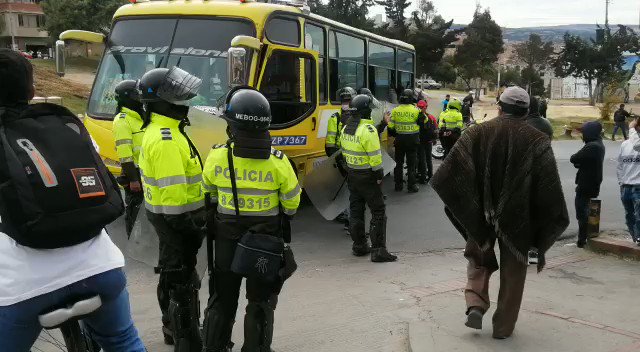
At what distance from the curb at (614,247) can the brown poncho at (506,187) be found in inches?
124

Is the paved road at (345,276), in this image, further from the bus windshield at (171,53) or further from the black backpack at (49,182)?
the black backpack at (49,182)

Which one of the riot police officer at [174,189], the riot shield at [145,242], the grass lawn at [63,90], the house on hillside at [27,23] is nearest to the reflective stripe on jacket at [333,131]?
the riot shield at [145,242]

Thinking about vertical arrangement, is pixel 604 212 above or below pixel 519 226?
below

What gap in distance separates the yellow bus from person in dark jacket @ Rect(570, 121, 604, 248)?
3647 mm

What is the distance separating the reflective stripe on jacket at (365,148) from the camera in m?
7.43

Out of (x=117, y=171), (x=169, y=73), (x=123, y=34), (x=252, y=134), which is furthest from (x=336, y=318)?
(x=123, y=34)

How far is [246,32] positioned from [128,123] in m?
2.54

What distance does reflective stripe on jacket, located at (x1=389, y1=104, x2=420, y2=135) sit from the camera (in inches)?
464

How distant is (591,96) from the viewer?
5519cm

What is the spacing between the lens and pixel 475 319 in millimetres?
4695

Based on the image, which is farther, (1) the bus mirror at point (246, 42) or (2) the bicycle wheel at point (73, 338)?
(1) the bus mirror at point (246, 42)

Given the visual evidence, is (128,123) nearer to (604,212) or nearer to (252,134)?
(252,134)

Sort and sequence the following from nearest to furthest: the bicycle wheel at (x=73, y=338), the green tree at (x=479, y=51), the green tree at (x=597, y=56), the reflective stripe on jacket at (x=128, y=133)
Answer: the bicycle wheel at (x=73, y=338) → the reflective stripe on jacket at (x=128, y=133) → the green tree at (x=597, y=56) → the green tree at (x=479, y=51)

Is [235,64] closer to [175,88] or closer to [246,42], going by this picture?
[246,42]
